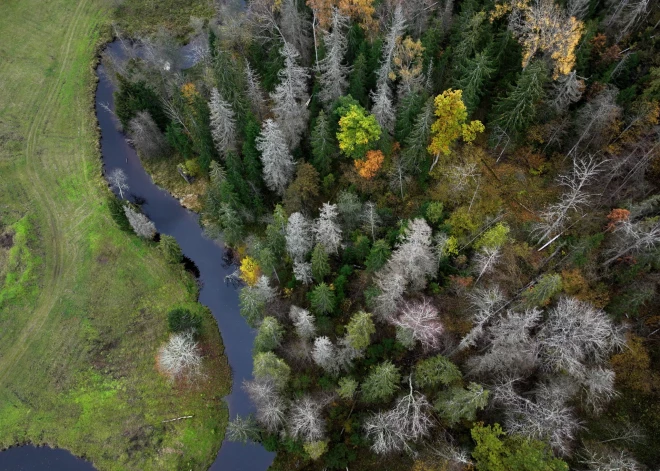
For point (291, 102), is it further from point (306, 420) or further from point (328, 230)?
point (306, 420)

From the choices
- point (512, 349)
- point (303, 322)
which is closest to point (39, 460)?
point (303, 322)

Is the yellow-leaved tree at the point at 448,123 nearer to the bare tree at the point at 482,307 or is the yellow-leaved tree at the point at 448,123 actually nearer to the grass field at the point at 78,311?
the bare tree at the point at 482,307

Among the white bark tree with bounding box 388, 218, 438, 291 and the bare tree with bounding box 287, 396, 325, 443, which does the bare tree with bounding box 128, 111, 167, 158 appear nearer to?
the white bark tree with bounding box 388, 218, 438, 291

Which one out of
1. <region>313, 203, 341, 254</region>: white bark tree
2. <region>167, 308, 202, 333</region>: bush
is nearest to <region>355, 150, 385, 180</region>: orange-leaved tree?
<region>313, 203, 341, 254</region>: white bark tree

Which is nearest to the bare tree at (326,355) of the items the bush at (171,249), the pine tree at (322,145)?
the pine tree at (322,145)

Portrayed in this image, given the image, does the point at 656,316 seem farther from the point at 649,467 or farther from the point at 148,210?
the point at 148,210
